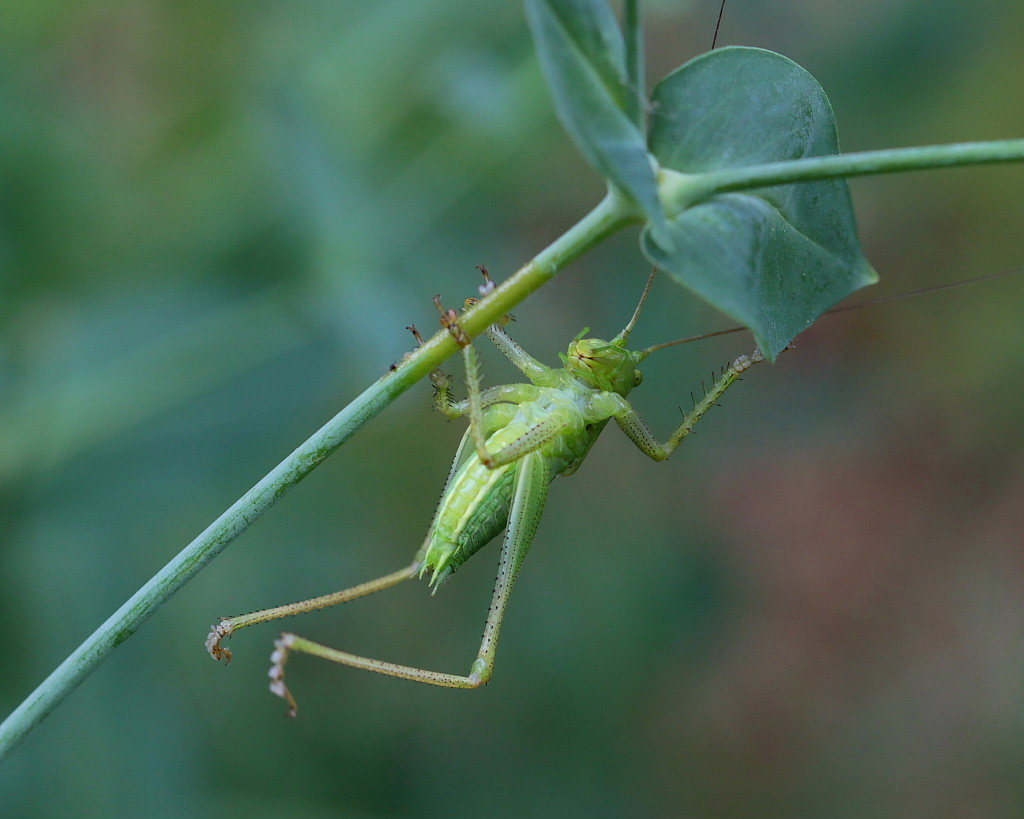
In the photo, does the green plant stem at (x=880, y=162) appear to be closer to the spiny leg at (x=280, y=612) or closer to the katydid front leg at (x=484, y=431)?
the katydid front leg at (x=484, y=431)

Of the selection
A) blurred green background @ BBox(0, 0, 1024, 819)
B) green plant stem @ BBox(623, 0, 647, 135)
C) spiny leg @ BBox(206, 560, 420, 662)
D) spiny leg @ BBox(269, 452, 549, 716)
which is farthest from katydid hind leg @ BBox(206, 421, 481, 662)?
green plant stem @ BBox(623, 0, 647, 135)

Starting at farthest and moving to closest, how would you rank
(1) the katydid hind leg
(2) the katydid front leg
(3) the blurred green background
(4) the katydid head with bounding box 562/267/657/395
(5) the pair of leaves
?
(3) the blurred green background, (4) the katydid head with bounding box 562/267/657/395, (1) the katydid hind leg, (2) the katydid front leg, (5) the pair of leaves

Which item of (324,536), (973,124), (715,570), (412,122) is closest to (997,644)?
(715,570)

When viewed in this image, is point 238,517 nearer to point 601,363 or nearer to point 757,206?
point 757,206

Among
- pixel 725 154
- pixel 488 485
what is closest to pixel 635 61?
pixel 725 154

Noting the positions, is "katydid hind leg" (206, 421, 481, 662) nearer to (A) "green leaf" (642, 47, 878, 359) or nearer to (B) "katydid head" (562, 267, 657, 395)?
(B) "katydid head" (562, 267, 657, 395)

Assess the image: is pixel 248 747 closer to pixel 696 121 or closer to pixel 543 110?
pixel 543 110

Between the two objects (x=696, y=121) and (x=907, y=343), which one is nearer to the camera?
(x=696, y=121)
